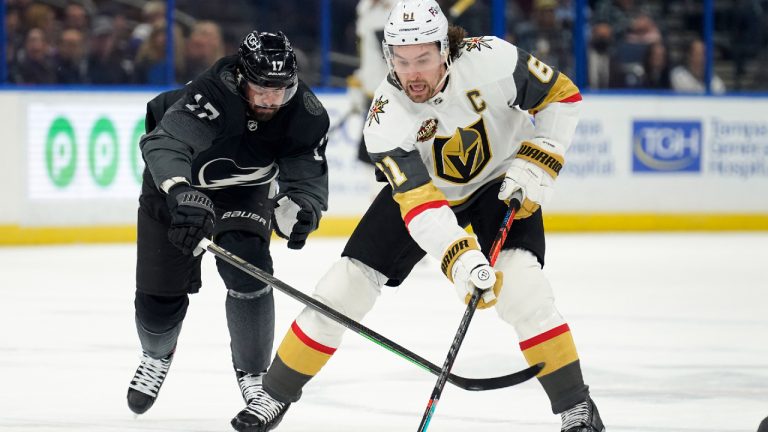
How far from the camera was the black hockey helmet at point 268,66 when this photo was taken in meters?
3.18

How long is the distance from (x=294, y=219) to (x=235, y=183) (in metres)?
0.18

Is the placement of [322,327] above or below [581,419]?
above

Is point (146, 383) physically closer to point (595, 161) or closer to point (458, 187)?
point (458, 187)

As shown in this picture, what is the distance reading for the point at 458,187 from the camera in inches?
126

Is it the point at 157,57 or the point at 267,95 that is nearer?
the point at 267,95

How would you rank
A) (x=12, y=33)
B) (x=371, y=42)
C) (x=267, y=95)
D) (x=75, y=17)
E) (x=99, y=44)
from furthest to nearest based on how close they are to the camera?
(x=99, y=44) < (x=75, y=17) < (x=12, y=33) < (x=371, y=42) < (x=267, y=95)

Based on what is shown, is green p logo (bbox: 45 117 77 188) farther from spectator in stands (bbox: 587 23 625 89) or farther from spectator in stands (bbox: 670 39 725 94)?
spectator in stands (bbox: 670 39 725 94)

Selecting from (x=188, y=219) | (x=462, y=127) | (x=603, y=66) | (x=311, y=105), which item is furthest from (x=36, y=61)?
(x=462, y=127)

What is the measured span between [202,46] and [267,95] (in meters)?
5.38

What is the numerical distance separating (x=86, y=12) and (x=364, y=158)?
7.23 feet

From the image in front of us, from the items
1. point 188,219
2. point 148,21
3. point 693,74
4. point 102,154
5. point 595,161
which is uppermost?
point 188,219

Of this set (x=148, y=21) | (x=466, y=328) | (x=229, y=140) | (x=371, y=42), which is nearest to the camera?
(x=466, y=328)

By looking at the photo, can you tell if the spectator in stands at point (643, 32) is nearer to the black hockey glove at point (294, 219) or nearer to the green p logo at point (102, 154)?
the green p logo at point (102, 154)

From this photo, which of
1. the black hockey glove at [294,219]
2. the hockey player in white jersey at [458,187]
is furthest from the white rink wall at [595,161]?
the hockey player in white jersey at [458,187]
